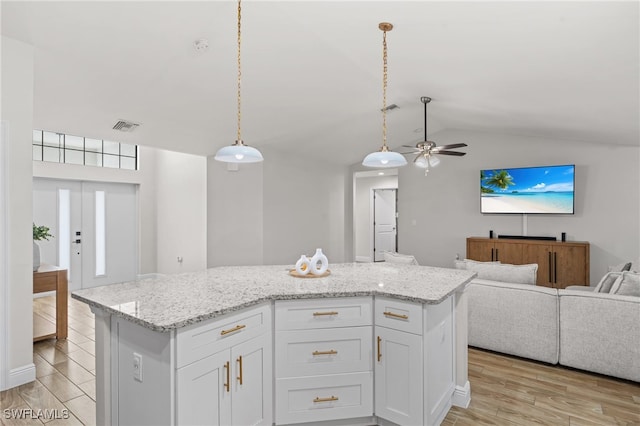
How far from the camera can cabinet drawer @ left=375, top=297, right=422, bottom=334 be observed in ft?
6.74

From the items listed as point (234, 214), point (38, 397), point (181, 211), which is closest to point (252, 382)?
point (38, 397)

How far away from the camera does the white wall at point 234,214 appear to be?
5.93 m

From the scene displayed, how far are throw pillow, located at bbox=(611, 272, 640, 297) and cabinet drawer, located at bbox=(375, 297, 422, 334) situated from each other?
6.72ft

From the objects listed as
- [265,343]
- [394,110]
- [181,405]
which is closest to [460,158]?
[394,110]

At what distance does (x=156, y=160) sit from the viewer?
6875 mm

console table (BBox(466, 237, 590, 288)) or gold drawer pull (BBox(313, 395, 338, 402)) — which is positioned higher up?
console table (BBox(466, 237, 590, 288))

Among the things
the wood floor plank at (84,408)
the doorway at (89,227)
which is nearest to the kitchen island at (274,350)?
the wood floor plank at (84,408)

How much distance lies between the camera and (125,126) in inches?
173

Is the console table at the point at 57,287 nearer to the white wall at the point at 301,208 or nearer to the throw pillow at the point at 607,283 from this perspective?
the white wall at the point at 301,208

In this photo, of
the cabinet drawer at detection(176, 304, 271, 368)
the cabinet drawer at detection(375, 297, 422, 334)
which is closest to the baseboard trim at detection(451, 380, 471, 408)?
the cabinet drawer at detection(375, 297, 422, 334)

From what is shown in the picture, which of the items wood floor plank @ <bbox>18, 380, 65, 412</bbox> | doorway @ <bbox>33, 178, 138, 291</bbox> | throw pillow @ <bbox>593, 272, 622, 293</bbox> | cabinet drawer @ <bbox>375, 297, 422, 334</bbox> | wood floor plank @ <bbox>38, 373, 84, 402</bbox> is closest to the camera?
cabinet drawer @ <bbox>375, 297, 422, 334</bbox>

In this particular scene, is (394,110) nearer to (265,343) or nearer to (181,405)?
(265,343)

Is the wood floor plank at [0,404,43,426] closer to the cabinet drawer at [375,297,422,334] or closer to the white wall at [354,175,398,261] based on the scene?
the cabinet drawer at [375,297,422,334]

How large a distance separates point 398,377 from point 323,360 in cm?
43
